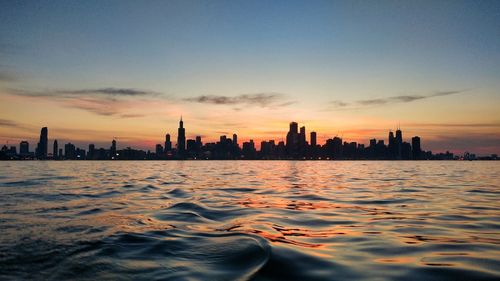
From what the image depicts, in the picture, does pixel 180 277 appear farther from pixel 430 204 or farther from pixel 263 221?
pixel 430 204

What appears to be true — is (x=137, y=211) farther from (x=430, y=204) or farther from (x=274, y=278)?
(x=430, y=204)

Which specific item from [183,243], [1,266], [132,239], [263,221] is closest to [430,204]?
[263,221]

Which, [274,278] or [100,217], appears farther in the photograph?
[100,217]

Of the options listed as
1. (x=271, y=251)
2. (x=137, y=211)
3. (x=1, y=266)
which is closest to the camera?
(x=1, y=266)

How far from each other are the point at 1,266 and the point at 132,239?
2969 mm

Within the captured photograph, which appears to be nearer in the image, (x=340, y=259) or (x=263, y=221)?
(x=340, y=259)

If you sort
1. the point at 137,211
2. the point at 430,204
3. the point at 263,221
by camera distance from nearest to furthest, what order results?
the point at 263,221 → the point at 137,211 → the point at 430,204

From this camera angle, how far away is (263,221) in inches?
459

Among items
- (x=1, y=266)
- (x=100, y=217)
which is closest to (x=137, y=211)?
(x=100, y=217)

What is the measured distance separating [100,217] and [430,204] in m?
14.5

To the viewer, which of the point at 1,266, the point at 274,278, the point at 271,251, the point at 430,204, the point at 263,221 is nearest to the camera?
the point at 274,278

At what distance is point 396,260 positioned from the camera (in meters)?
6.96

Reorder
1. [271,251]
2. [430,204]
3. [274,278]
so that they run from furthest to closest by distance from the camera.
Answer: [430,204] → [271,251] → [274,278]

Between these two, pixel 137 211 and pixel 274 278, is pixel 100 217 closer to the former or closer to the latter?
pixel 137 211
